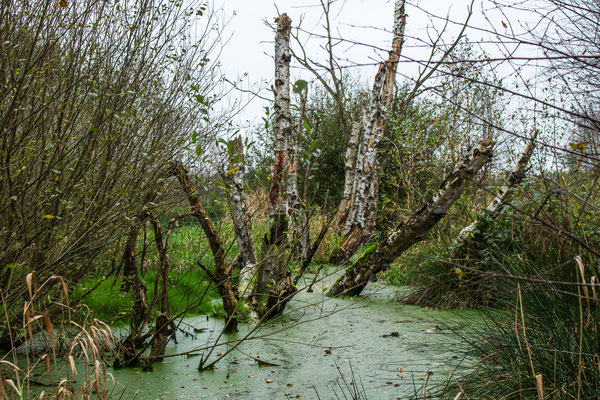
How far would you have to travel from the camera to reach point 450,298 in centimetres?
535

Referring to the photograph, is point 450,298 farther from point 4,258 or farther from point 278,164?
point 4,258

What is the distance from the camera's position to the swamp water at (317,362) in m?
3.09

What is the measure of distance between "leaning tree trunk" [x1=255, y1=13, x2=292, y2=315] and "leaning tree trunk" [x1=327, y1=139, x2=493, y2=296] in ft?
2.37

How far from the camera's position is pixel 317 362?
147 inches

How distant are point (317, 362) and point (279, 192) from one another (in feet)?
5.05

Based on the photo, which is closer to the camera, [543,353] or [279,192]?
[543,353]

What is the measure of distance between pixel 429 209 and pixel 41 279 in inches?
142

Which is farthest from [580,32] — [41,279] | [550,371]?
[41,279]

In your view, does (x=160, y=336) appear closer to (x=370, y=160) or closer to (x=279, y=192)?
(x=279, y=192)

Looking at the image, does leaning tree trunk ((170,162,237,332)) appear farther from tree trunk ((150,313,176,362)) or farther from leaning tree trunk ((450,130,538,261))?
leaning tree trunk ((450,130,538,261))

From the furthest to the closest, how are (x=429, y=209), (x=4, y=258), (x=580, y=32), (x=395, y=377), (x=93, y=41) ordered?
1. (x=429, y=209)
2. (x=93, y=41)
3. (x=395, y=377)
4. (x=4, y=258)
5. (x=580, y=32)

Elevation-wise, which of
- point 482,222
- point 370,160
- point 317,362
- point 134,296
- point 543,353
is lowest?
point 317,362

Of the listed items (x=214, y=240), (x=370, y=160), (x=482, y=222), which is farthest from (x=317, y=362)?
(x=370, y=160)

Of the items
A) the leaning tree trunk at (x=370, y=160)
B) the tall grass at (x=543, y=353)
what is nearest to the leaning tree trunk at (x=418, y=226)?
the tall grass at (x=543, y=353)
